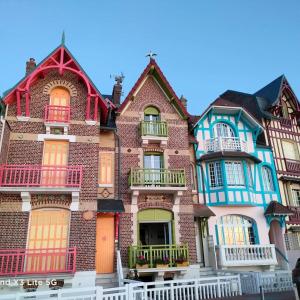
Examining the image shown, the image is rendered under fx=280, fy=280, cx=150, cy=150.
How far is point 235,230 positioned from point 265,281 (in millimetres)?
4313

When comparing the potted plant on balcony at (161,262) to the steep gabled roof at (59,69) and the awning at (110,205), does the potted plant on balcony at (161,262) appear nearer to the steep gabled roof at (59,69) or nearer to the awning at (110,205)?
the awning at (110,205)

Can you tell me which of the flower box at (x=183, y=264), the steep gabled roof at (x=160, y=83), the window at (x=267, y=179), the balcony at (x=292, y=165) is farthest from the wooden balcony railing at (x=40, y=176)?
the balcony at (x=292, y=165)

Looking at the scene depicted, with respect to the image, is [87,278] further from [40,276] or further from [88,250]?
[40,276]

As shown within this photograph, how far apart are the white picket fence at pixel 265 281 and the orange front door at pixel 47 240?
7.14 metres

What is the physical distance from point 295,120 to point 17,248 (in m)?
18.9

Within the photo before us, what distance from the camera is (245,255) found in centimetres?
1393

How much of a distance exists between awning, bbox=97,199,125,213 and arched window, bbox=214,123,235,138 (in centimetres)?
796

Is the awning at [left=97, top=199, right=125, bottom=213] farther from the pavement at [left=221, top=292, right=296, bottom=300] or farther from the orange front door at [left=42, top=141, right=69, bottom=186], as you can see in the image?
the pavement at [left=221, top=292, right=296, bottom=300]

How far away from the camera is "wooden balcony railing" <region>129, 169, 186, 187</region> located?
13219 millimetres

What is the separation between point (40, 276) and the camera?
399 inches

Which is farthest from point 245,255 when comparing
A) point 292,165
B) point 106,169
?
point 106,169

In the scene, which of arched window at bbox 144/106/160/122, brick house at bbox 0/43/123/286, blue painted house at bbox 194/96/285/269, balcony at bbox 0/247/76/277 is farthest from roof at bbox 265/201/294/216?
balcony at bbox 0/247/76/277

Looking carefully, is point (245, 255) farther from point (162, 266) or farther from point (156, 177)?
point (156, 177)

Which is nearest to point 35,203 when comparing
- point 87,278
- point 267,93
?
point 87,278
